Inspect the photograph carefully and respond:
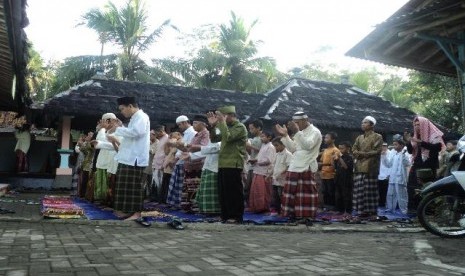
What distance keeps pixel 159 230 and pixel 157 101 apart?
30.8 ft

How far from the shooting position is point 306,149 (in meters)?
6.44

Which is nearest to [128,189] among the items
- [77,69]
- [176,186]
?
[176,186]

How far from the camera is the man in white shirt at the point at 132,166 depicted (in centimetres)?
585

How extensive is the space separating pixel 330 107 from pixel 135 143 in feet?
33.7

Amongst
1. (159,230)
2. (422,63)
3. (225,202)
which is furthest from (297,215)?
(422,63)

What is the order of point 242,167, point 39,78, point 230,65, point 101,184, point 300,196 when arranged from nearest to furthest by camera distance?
point 242,167 → point 300,196 → point 101,184 → point 230,65 → point 39,78

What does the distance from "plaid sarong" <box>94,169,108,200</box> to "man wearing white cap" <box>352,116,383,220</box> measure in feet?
14.8

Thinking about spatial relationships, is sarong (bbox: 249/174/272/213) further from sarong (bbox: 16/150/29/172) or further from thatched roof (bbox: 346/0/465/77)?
sarong (bbox: 16/150/29/172)

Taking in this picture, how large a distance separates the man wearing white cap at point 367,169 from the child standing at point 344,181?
1.53 feet

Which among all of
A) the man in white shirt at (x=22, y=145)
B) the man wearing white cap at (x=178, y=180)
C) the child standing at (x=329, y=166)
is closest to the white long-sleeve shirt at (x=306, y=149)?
the child standing at (x=329, y=166)

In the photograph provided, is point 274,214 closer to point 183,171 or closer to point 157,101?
point 183,171

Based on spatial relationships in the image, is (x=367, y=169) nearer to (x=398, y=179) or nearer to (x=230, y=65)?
(x=398, y=179)

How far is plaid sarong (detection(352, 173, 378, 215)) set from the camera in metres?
7.32

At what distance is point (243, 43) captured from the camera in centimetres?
2389
